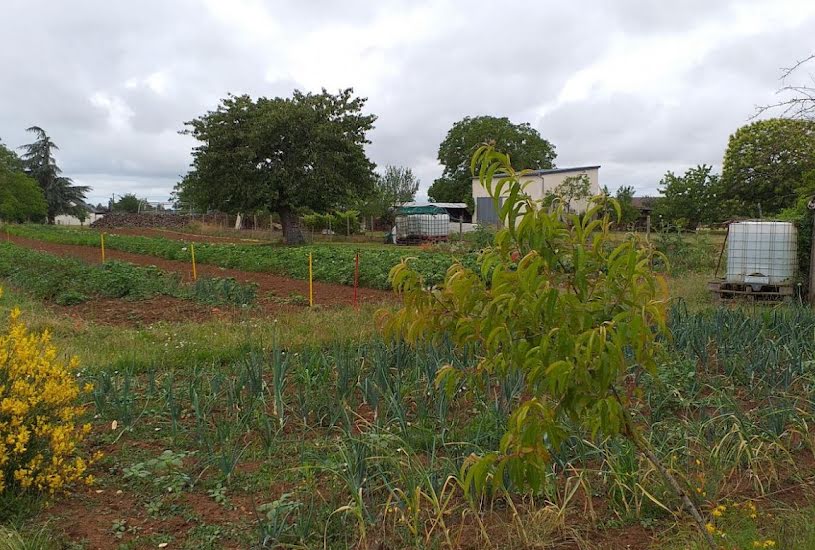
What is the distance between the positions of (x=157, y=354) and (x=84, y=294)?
5.45m

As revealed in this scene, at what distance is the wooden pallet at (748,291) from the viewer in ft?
34.0

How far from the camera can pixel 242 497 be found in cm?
308

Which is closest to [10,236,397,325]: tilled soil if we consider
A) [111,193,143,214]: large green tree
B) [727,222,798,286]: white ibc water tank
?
[727,222,798,286]: white ibc water tank

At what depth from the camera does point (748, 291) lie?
1058 cm

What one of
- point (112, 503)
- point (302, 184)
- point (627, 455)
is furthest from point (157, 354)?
point (302, 184)

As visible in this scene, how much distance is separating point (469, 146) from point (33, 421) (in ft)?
188

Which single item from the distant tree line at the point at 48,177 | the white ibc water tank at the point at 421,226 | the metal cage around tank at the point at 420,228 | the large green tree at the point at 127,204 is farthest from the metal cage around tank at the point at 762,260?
the large green tree at the point at 127,204

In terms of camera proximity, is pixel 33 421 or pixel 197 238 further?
pixel 197 238

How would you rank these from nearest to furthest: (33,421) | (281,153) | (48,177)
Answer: (33,421) → (281,153) → (48,177)

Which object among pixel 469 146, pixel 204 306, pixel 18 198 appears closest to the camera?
pixel 204 306

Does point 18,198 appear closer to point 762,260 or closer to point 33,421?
point 762,260

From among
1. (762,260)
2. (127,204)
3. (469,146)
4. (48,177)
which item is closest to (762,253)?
(762,260)

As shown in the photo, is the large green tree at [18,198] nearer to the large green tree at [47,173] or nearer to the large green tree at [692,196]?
the large green tree at [47,173]

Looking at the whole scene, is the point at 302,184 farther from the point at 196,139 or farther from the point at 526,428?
the point at 526,428
